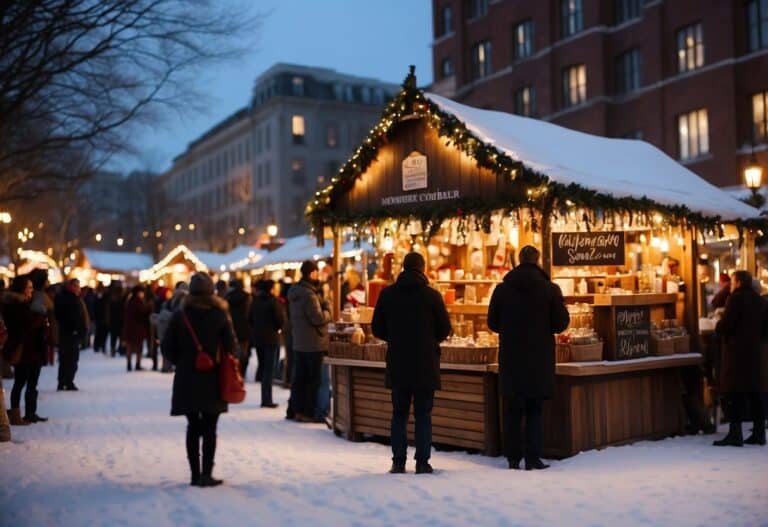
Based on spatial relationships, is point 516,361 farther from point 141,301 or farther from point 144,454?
point 141,301

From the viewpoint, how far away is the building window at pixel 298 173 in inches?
2594

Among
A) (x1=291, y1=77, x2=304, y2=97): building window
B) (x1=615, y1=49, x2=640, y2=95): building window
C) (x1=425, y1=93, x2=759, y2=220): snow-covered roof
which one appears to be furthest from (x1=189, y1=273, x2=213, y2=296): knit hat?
(x1=291, y1=77, x2=304, y2=97): building window

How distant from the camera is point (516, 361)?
27.5 ft

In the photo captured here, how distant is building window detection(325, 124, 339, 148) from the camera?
223ft

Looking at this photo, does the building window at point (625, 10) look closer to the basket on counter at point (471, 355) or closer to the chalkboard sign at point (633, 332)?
the chalkboard sign at point (633, 332)

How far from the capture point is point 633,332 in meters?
9.96

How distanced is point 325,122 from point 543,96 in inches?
1336

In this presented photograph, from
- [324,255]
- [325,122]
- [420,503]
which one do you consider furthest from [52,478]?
[325,122]

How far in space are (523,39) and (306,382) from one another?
28230 mm

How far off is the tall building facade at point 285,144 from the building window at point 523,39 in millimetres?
26358

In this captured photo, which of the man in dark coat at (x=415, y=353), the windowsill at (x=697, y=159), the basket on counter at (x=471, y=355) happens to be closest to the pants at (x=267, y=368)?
the basket on counter at (x=471, y=355)

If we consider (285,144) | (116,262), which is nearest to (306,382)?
(116,262)

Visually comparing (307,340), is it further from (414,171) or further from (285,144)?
(285,144)

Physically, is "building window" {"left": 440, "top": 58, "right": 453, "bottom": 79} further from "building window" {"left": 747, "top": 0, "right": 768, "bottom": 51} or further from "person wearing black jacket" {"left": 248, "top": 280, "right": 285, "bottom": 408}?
"person wearing black jacket" {"left": 248, "top": 280, "right": 285, "bottom": 408}
